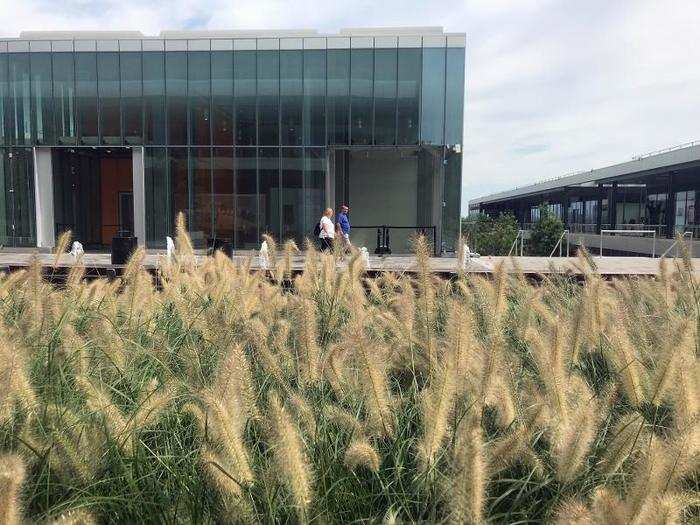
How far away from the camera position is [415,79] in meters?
22.2

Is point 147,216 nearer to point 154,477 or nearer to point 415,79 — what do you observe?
point 415,79

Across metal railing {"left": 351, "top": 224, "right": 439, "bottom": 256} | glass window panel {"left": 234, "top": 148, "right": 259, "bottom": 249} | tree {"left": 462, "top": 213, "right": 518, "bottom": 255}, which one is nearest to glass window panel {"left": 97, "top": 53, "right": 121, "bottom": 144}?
glass window panel {"left": 234, "top": 148, "right": 259, "bottom": 249}

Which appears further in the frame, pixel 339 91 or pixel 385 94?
pixel 339 91

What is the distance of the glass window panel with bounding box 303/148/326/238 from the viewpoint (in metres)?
23.2

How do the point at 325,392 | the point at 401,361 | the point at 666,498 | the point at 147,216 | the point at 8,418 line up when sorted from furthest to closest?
the point at 147,216
the point at 401,361
the point at 325,392
the point at 8,418
the point at 666,498

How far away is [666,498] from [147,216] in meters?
24.3

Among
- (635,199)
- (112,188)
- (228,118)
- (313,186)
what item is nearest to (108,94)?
(228,118)

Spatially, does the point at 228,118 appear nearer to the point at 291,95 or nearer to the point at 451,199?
the point at 291,95

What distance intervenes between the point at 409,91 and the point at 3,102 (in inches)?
627

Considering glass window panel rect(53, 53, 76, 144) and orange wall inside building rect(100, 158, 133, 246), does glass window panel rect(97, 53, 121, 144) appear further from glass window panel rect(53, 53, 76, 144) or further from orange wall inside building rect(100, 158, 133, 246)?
orange wall inside building rect(100, 158, 133, 246)

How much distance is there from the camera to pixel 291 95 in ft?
75.1

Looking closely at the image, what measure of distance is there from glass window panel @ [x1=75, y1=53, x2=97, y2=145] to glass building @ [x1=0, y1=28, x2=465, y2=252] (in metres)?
0.05

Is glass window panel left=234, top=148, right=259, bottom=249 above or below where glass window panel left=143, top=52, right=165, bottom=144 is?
below

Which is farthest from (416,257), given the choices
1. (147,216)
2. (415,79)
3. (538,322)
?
(147,216)
